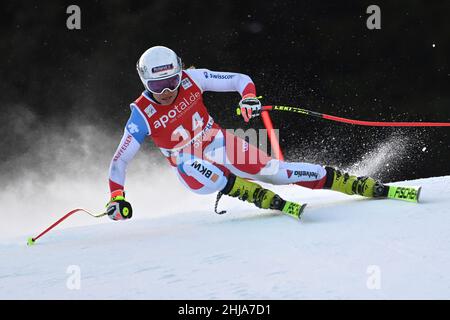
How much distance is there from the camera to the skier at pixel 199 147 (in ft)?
14.4

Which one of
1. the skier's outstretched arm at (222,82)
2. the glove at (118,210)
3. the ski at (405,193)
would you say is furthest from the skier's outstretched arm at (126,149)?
the ski at (405,193)

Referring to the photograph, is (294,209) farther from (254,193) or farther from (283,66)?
(283,66)

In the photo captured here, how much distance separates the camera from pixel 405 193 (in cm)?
457

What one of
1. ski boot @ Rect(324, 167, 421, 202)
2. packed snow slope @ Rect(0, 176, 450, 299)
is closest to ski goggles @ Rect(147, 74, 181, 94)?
packed snow slope @ Rect(0, 176, 450, 299)

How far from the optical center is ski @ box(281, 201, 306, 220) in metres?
4.32

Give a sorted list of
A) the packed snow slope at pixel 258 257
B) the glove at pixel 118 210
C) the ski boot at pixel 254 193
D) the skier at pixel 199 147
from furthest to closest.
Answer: the ski boot at pixel 254 193 < the skier at pixel 199 147 < the glove at pixel 118 210 < the packed snow slope at pixel 258 257

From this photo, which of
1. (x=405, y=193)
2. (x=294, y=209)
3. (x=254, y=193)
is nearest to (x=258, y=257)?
(x=294, y=209)

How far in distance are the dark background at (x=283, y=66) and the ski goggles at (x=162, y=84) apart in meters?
3.49

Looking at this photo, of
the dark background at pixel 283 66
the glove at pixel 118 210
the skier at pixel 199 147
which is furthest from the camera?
the dark background at pixel 283 66

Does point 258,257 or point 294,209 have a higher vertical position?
point 294,209

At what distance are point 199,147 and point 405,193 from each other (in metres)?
1.55

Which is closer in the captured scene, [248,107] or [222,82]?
[248,107]

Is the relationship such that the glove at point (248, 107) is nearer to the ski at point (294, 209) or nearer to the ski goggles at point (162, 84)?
the ski goggles at point (162, 84)

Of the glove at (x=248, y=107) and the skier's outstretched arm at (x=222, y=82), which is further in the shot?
the skier's outstretched arm at (x=222, y=82)
